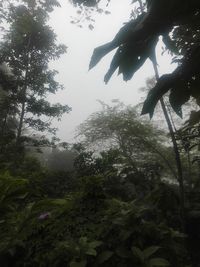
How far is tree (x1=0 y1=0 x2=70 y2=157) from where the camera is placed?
10128mm

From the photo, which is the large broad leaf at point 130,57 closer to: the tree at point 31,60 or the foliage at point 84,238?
the foliage at point 84,238

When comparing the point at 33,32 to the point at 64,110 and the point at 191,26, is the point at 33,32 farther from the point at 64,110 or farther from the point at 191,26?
the point at 191,26

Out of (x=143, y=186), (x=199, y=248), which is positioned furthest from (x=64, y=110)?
(x=199, y=248)

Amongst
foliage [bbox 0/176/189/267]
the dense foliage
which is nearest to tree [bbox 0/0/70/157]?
the dense foliage

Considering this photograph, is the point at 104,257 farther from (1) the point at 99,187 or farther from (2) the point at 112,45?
(2) the point at 112,45

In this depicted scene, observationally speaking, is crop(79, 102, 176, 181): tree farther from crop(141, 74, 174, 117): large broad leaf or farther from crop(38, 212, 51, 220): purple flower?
crop(141, 74, 174, 117): large broad leaf

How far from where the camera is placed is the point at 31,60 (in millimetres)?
10953

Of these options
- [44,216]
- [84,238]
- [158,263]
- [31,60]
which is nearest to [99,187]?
[44,216]

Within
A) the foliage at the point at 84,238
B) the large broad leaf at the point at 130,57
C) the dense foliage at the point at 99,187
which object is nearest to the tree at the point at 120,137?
the dense foliage at the point at 99,187

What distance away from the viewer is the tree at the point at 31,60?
10128mm

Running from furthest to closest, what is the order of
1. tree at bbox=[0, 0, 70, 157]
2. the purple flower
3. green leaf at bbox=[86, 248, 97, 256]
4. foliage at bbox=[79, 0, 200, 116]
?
tree at bbox=[0, 0, 70, 157] → the purple flower → green leaf at bbox=[86, 248, 97, 256] → foliage at bbox=[79, 0, 200, 116]

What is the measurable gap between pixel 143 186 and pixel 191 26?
20.4 ft

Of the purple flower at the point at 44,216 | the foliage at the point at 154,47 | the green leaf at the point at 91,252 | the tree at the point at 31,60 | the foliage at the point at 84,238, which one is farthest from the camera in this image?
the tree at the point at 31,60

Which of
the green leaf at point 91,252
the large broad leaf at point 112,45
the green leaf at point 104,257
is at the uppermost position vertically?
the large broad leaf at point 112,45
